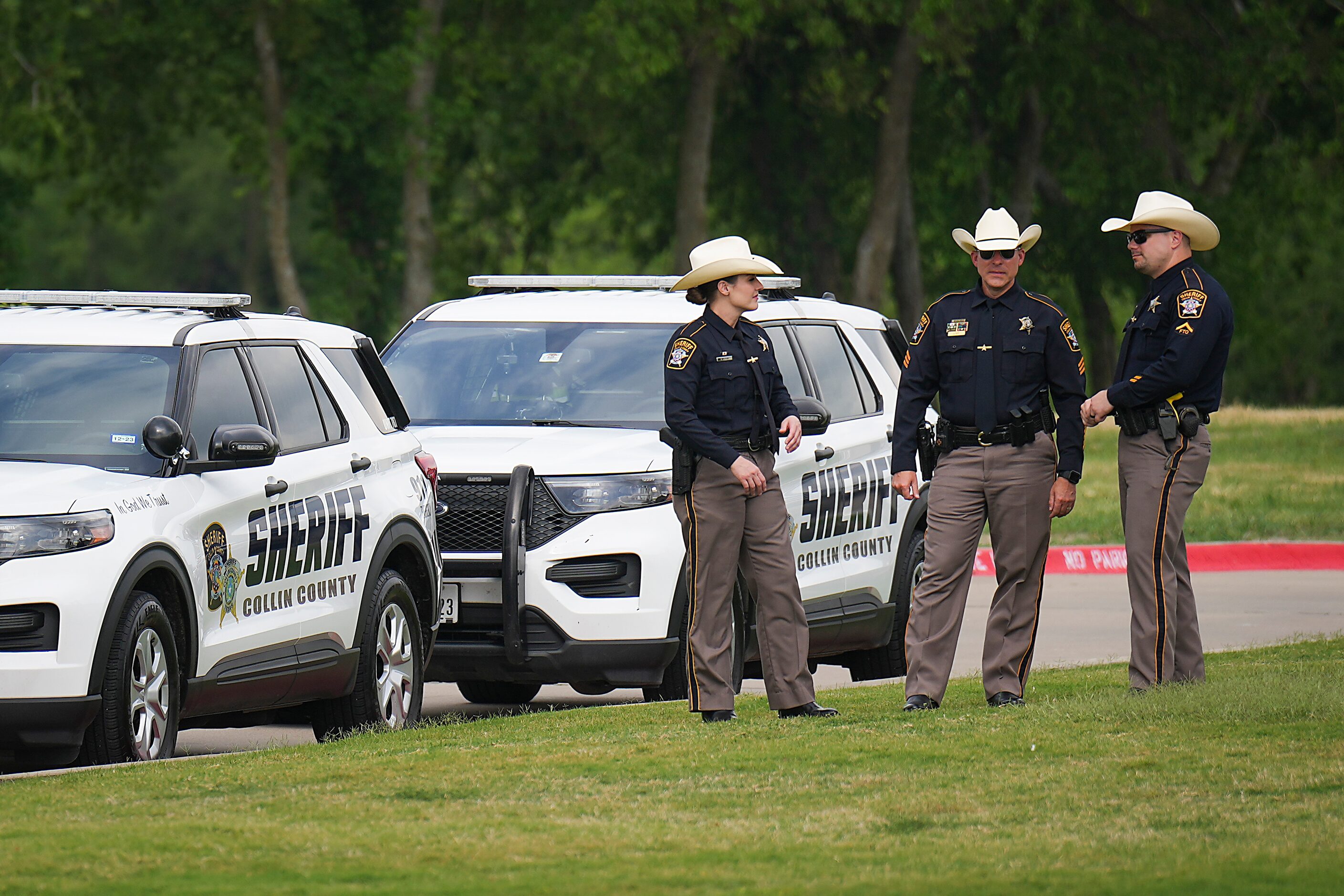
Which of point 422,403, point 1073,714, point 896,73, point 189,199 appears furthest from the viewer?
point 189,199

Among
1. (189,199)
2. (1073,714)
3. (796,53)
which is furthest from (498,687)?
(189,199)

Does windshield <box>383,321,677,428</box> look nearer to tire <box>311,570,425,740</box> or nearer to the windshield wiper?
the windshield wiper

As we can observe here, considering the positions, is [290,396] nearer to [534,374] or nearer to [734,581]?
[534,374]

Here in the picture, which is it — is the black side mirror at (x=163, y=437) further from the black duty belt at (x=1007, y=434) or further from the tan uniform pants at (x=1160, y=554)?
the tan uniform pants at (x=1160, y=554)

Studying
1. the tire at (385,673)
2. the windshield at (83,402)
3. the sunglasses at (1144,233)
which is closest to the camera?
the windshield at (83,402)

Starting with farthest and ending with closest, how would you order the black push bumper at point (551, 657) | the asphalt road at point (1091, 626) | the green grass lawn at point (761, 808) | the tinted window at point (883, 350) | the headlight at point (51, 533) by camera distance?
1. the tinted window at point (883, 350)
2. the asphalt road at point (1091, 626)
3. the black push bumper at point (551, 657)
4. the headlight at point (51, 533)
5. the green grass lawn at point (761, 808)

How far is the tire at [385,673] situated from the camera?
30.9 feet

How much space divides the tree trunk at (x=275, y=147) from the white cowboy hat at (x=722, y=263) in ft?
92.1

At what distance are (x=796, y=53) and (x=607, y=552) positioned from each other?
3175cm

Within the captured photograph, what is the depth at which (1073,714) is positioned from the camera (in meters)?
8.16

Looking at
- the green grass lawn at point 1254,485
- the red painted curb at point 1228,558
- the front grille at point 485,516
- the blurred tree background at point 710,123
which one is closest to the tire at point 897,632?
the front grille at point 485,516

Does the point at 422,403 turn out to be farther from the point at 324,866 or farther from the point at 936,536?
the point at 324,866

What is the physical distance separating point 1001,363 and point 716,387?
3.79 feet

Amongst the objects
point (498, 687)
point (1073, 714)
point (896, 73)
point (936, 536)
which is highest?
point (896, 73)
